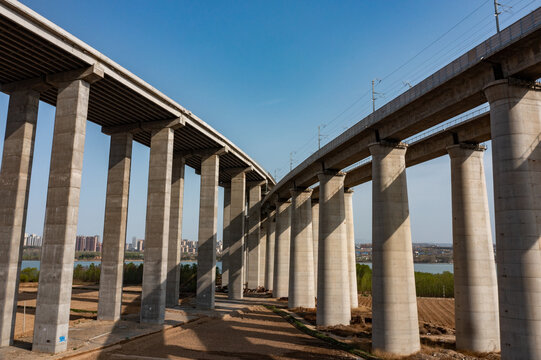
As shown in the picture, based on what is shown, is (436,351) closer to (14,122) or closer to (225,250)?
(14,122)

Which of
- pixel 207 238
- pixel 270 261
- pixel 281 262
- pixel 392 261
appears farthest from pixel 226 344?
pixel 270 261

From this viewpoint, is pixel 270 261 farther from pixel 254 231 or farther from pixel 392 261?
pixel 392 261

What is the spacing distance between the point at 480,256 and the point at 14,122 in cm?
3421

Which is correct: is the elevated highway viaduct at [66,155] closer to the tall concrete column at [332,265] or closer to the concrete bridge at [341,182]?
the concrete bridge at [341,182]

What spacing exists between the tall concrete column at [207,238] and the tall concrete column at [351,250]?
17557mm

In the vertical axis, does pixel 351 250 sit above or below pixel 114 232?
below

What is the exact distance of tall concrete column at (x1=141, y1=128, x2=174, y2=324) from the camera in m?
32.7

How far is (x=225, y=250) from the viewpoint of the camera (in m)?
62.4

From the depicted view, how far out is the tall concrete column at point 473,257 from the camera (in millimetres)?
25391

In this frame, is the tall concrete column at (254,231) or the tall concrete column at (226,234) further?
the tall concrete column at (254,231)

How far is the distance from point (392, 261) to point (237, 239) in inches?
1329

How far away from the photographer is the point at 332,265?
36.9 meters

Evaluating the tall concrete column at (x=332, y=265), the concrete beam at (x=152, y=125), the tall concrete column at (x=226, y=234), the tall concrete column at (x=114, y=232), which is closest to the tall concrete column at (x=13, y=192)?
the tall concrete column at (x=114, y=232)

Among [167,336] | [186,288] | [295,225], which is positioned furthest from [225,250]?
[167,336]
